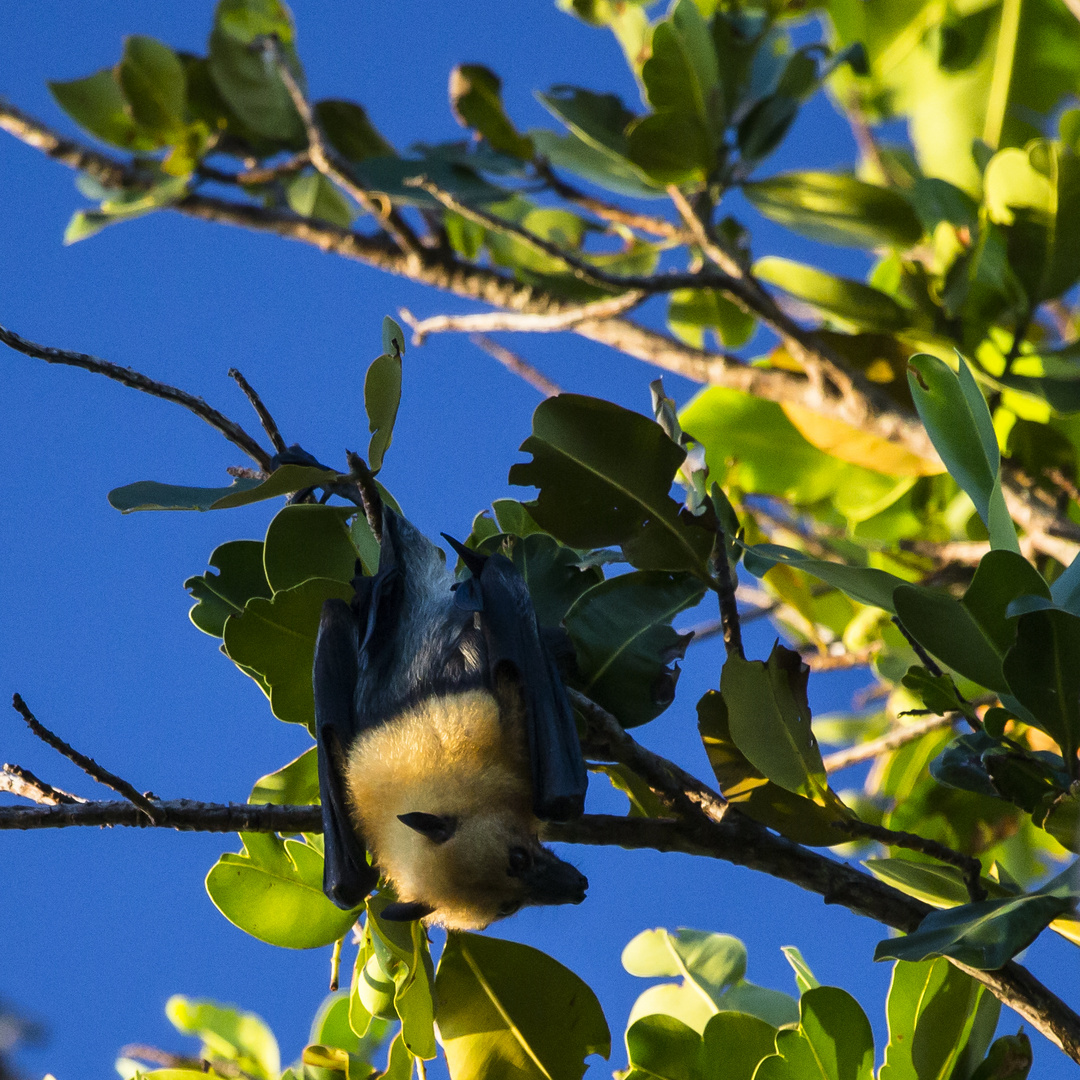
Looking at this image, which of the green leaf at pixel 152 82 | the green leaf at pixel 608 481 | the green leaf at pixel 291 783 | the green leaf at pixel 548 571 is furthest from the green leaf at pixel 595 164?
→ the green leaf at pixel 291 783

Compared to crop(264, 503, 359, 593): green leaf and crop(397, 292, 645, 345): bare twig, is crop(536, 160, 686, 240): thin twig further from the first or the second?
crop(264, 503, 359, 593): green leaf

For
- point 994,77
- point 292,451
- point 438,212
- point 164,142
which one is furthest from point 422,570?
point 994,77

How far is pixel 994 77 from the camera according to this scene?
3795 mm

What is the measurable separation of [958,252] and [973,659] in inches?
78.6

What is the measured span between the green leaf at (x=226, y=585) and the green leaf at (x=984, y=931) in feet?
3.93

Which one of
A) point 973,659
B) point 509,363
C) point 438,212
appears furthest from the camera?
point 438,212

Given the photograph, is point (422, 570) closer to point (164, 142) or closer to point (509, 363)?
point (509, 363)

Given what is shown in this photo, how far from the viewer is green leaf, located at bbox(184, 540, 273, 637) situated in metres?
1.97

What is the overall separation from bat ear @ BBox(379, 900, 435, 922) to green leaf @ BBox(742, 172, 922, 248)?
2458mm

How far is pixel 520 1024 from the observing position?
1.78 meters

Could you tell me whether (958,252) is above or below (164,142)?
below

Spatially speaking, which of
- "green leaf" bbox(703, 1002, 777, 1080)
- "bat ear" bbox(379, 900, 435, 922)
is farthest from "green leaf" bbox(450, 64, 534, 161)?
"green leaf" bbox(703, 1002, 777, 1080)

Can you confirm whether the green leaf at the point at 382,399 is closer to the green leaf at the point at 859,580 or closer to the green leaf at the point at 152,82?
the green leaf at the point at 859,580

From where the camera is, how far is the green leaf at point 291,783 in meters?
1.94
